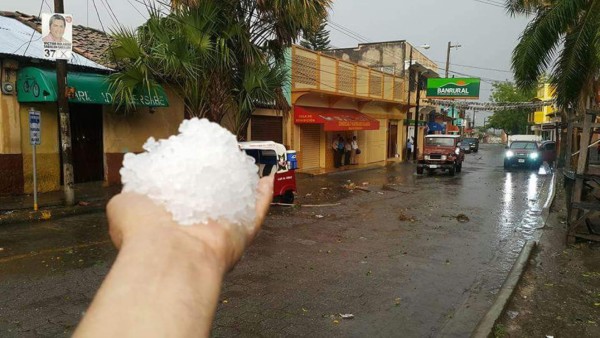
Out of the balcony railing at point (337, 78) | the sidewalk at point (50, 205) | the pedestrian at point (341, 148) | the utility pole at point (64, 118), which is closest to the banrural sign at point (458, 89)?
the balcony railing at point (337, 78)

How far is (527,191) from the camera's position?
51.8 feet

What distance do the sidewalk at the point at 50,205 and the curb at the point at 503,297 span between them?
8176mm

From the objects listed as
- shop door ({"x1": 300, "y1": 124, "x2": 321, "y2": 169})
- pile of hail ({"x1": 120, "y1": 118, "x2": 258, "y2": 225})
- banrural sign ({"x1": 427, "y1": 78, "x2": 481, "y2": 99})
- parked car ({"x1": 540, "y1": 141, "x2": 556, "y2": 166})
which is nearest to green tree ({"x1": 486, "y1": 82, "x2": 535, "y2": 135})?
banrural sign ({"x1": 427, "y1": 78, "x2": 481, "y2": 99})

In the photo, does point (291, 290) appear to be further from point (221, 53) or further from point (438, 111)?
point (438, 111)

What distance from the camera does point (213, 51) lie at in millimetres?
10172

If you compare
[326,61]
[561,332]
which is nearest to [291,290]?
[561,332]

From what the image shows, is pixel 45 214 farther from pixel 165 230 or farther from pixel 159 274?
pixel 159 274

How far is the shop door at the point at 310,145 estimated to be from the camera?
69.1ft

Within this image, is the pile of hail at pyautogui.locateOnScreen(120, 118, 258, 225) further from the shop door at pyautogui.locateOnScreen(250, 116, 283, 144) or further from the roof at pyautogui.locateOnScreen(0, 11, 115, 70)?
the shop door at pyautogui.locateOnScreen(250, 116, 283, 144)

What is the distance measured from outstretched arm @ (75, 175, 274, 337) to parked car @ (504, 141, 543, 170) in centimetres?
2633

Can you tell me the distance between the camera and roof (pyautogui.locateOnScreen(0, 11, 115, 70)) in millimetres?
10680

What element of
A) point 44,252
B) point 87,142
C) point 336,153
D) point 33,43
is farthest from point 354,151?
point 44,252

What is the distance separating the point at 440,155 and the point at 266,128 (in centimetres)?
834

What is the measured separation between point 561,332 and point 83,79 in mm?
10756
